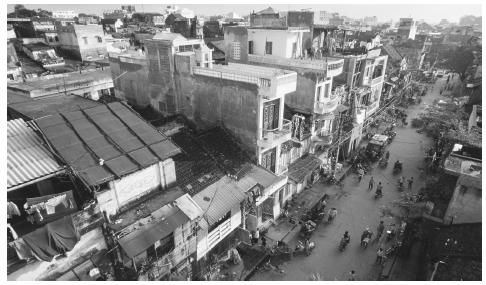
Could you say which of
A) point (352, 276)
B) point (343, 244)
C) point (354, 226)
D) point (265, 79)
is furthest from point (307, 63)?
point (352, 276)

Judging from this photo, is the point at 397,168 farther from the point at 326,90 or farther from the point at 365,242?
the point at 365,242

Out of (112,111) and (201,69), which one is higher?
(201,69)

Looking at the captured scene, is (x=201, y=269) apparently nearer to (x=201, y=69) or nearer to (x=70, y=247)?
(x=70, y=247)

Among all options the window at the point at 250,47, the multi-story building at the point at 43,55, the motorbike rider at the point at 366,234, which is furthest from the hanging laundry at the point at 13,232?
the multi-story building at the point at 43,55

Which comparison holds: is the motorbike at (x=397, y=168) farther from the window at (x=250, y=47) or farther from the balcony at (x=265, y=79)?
the window at (x=250, y=47)

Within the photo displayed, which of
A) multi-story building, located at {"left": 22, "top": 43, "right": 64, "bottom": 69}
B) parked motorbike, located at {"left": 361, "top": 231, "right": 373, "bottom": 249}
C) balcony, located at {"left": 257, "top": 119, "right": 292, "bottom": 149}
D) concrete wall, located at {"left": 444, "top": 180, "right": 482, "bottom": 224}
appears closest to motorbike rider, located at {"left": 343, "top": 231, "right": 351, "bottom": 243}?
parked motorbike, located at {"left": 361, "top": 231, "right": 373, "bottom": 249}

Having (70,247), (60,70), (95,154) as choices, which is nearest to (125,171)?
(95,154)
